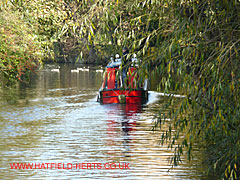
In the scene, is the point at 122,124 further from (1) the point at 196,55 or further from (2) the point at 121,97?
(1) the point at 196,55

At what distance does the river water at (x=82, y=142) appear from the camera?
10930 millimetres

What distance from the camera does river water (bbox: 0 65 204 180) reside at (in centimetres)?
1093

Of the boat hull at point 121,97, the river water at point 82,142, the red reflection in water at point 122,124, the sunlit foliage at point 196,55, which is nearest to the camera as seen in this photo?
the sunlit foliage at point 196,55

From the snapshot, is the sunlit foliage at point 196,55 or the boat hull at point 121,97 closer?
the sunlit foliage at point 196,55

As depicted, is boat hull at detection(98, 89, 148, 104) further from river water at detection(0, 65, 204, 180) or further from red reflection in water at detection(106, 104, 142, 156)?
river water at detection(0, 65, 204, 180)

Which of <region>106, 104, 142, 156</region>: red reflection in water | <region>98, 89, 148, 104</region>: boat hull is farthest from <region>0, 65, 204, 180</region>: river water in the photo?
<region>98, 89, 148, 104</region>: boat hull

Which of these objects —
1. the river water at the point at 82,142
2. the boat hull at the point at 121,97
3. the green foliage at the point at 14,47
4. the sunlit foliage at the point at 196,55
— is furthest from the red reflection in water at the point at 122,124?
the sunlit foliage at the point at 196,55

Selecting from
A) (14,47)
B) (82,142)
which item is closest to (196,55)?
(82,142)

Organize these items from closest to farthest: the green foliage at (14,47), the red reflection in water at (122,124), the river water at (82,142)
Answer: the river water at (82,142) < the red reflection in water at (122,124) < the green foliage at (14,47)

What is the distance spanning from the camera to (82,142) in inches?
585

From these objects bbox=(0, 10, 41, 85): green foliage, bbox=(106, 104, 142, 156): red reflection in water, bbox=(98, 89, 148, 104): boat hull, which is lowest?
bbox=(106, 104, 142, 156): red reflection in water

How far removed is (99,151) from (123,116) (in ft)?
26.3

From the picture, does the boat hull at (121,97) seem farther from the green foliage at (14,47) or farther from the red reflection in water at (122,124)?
the green foliage at (14,47)

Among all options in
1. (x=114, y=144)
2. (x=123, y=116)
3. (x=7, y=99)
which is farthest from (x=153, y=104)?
(x=114, y=144)
